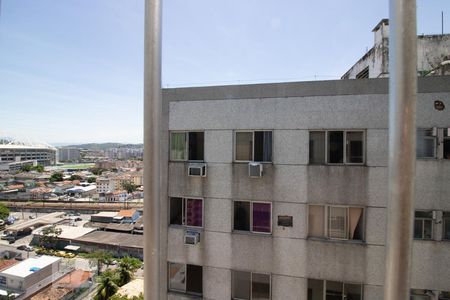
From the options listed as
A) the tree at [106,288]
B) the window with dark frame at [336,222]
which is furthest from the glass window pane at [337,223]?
the tree at [106,288]

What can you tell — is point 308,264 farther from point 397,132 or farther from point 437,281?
point 397,132

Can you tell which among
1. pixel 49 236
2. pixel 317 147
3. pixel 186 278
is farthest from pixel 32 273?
pixel 49 236

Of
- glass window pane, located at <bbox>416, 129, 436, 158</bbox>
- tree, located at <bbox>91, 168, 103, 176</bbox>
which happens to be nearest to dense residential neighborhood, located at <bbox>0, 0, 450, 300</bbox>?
glass window pane, located at <bbox>416, 129, 436, 158</bbox>

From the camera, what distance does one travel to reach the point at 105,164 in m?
157

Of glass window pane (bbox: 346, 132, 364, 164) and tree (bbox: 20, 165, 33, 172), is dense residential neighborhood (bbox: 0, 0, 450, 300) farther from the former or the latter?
tree (bbox: 20, 165, 33, 172)

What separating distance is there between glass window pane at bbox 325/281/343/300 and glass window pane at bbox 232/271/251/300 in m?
1.88

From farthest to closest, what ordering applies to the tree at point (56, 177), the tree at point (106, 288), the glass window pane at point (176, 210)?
1. the tree at point (56, 177)
2. the tree at point (106, 288)
3. the glass window pane at point (176, 210)

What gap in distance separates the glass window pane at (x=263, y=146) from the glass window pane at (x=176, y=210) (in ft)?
8.10

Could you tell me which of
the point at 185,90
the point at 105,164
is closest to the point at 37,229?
the point at 185,90

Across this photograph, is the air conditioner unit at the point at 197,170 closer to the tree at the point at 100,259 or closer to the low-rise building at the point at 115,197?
the tree at the point at 100,259

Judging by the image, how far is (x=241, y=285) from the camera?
605cm

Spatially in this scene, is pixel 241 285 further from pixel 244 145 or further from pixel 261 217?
pixel 244 145

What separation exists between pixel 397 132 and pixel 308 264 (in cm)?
450

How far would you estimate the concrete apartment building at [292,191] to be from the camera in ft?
17.4
